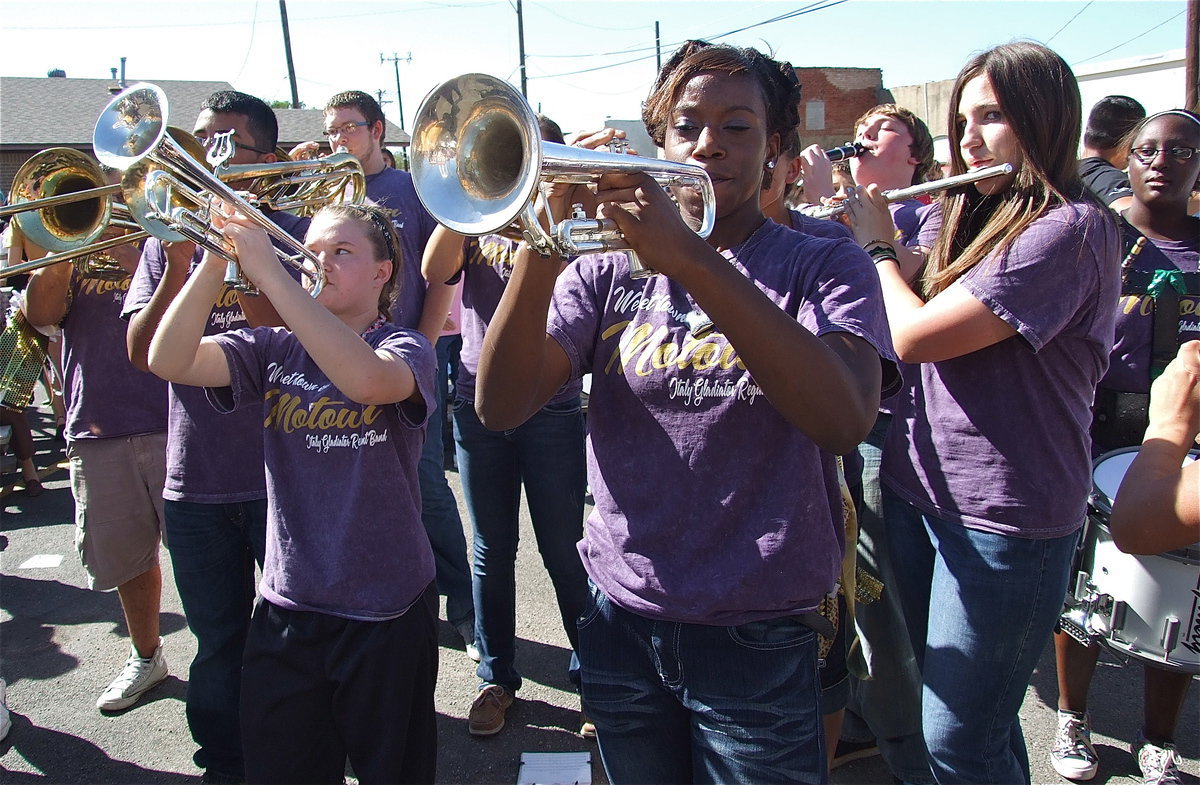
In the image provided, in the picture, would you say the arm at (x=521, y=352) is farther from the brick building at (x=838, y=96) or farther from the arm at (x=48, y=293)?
the brick building at (x=838, y=96)

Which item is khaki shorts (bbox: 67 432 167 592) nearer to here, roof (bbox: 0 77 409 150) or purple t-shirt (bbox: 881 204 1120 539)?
purple t-shirt (bbox: 881 204 1120 539)

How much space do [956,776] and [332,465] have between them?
169 cm

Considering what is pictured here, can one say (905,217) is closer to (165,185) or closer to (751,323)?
(751,323)

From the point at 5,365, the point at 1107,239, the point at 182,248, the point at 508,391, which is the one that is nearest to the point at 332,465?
the point at 508,391

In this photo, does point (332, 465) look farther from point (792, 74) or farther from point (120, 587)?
point (120, 587)

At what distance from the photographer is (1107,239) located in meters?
2.01

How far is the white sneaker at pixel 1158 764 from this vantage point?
280cm

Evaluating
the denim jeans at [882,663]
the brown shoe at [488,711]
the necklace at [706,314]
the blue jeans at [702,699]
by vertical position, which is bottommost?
the brown shoe at [488,711]

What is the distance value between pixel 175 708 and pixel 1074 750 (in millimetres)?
3269

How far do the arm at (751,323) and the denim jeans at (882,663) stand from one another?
110cm

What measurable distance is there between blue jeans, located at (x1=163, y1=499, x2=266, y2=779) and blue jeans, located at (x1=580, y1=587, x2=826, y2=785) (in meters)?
1.48

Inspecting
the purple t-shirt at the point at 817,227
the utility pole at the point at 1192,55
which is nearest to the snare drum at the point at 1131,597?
the purple t-shirt at the point at 817,227

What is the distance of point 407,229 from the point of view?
12.6ft

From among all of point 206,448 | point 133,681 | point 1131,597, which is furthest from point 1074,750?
point 133,681
